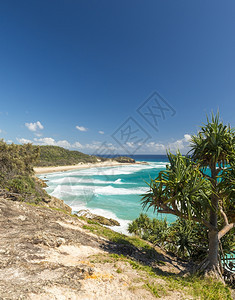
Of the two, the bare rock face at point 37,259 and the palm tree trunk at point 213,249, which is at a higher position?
the bare rock face at point 37,259

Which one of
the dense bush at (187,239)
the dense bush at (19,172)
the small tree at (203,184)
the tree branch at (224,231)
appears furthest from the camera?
the dense bush at (19,172)

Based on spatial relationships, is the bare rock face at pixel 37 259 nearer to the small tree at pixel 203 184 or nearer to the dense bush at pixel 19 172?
the small tree at pixel 203 184

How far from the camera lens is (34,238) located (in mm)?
5535

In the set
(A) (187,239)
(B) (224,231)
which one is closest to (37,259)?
(B) (224,231)

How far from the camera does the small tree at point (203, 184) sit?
566 cm

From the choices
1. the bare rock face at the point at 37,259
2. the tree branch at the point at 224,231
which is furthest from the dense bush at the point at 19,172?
the tree branch at the point at 224,231

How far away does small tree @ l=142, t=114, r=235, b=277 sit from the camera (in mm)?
5664

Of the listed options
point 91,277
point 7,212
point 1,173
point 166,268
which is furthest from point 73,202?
point 91,277

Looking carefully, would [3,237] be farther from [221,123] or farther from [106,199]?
[106,199]

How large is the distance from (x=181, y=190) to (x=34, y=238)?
5.81 m

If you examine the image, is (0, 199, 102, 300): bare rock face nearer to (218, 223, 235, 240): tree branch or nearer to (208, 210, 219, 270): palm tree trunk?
(208, 210, 219, 270): palm tree trunk

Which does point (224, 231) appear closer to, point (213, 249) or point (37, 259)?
point (213, 249)

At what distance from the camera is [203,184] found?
19.2ft

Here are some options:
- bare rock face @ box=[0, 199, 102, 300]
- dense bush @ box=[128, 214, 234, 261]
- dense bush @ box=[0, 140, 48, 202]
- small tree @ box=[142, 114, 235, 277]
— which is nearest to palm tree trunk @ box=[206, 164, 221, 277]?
small tree @ box=[142, 114, 235, 277]
